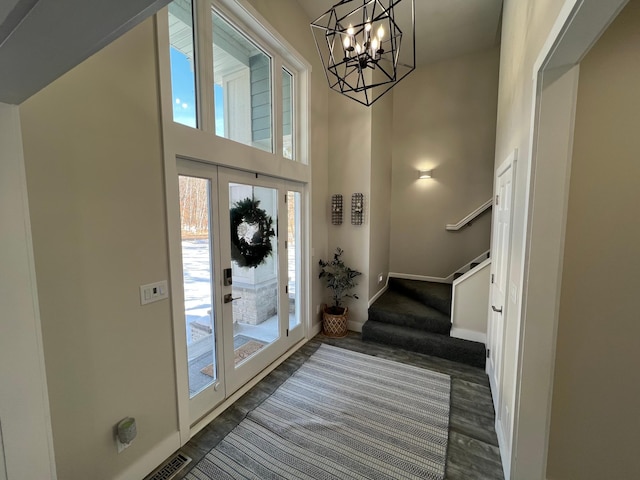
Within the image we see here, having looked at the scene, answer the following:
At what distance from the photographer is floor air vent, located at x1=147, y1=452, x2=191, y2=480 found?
1.68 m

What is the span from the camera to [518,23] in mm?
1956

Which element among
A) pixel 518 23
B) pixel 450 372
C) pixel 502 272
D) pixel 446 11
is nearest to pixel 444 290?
pixel 450 372

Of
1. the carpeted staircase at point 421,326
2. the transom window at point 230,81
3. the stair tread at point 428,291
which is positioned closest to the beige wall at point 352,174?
the carpeted staircase at point 421,326

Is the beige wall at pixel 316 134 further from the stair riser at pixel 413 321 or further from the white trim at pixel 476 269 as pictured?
the white trim at pixel 476 269

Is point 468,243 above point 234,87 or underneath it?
underneath

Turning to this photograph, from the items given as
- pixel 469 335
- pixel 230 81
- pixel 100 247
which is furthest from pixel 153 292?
pixel 469 335

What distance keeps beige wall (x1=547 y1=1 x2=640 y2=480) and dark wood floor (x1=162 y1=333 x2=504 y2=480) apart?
1.53 feet

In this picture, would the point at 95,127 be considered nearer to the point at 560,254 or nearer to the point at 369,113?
the point at 560,254

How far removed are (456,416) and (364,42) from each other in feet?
9.32

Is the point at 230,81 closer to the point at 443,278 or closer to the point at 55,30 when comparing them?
the point at 55,30

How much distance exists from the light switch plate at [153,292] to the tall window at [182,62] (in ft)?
3.61

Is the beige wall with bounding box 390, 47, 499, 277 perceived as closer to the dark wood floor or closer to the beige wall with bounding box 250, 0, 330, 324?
the beige wall with bounding box 250, 0, 330, 324

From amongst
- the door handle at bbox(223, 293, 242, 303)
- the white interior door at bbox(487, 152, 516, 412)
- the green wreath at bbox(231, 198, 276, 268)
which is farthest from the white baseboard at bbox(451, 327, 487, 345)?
the door handle at bbox(223, 293, 242, 303)

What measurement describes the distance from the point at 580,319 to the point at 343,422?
1731 millimetres
